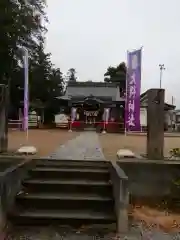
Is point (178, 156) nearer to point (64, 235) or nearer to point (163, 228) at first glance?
point (163, 228)

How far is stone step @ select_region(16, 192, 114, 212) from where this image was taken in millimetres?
6152

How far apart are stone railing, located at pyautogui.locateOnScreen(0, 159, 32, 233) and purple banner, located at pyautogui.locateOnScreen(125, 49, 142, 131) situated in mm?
13798

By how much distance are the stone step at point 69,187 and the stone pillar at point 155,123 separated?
2251mm

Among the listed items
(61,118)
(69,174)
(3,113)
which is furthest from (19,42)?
(69,174)

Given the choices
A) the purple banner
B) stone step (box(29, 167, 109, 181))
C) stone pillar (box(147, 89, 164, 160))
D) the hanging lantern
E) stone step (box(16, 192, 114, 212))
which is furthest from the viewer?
the hanging lantern

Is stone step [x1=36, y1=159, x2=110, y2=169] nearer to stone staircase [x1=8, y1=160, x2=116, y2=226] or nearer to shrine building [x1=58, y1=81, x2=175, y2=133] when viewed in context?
stone staircase [x1=8, y1=160, x2=116, y2=226]

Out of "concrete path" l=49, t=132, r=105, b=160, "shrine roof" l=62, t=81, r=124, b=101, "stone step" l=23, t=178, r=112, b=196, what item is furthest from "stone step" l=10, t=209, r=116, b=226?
"shrine roof" l=62, t=81, r=124, b=101

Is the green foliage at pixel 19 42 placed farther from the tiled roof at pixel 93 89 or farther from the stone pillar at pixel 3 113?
the stone pillar at pixel 3 113

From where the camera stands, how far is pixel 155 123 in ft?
28.2

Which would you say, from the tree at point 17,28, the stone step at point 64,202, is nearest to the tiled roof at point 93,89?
the tree at point 17,28

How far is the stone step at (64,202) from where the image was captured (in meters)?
6.15

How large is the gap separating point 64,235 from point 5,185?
3.88ft

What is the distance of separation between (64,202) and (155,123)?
3423 mm

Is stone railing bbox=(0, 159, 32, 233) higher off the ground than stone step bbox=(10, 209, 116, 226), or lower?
higher
